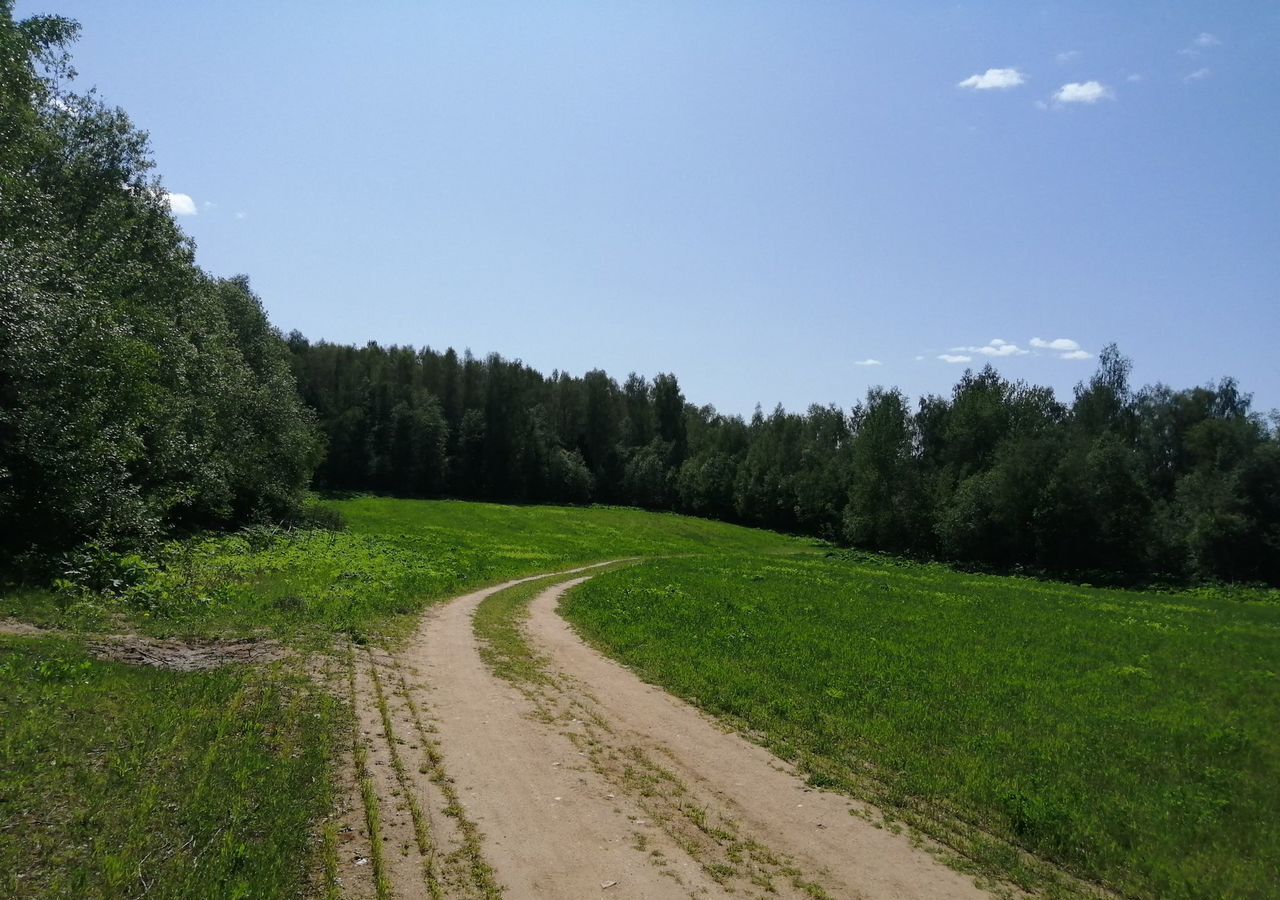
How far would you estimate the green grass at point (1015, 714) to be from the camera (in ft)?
28.7

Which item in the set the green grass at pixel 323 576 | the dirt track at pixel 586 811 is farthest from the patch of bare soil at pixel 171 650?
the dirt track at pixel 586 811

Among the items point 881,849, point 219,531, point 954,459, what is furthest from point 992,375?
point 881,849

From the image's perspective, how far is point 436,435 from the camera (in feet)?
338

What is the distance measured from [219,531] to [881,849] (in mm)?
36856

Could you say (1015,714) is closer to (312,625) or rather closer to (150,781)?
(150,781)

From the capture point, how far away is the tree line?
59906 millimetres

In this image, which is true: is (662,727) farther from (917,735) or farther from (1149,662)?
(1149,662)

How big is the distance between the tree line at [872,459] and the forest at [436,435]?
0.93 feet

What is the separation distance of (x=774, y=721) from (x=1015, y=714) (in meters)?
5.07

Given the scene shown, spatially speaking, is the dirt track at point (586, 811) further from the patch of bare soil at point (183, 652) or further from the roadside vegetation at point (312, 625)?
the patch of bare soil at point (183, 652)

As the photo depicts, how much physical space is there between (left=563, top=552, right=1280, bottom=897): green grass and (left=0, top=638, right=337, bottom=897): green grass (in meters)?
6.91

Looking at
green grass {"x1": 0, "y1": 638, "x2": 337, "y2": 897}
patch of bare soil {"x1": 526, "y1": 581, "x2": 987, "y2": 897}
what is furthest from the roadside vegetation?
patch of bare soil {"x1": 526, "y1": 581, "x2": 987, "y2": 897}

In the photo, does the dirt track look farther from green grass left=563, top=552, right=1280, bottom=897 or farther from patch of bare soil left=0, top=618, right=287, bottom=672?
patch of bare soil left=0, top=618, right=287, bottom=672

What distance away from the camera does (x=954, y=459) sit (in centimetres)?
7725
